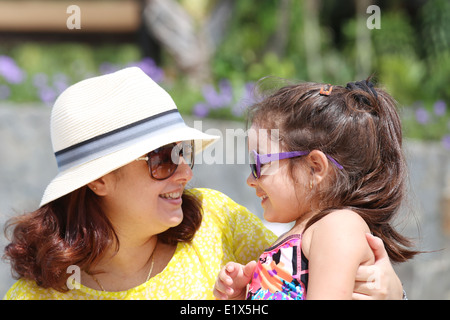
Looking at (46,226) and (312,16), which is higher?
(312,16)

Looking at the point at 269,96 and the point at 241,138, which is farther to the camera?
the point at 241,138

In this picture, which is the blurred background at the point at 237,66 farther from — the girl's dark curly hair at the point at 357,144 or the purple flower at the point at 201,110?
the girl's dark curly hair at the point at 357,144

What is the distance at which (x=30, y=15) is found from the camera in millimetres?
7246

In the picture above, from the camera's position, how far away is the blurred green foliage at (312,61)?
5.78 meters

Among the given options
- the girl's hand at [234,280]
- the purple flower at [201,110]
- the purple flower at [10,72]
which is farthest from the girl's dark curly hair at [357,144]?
the purple flower at [10,72]

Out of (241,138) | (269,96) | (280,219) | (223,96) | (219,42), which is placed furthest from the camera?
(219,42)

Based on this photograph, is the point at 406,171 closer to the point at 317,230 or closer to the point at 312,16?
the point at 317,230

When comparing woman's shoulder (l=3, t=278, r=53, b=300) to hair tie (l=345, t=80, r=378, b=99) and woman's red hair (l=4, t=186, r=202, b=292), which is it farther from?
hair tie (l=345, t=80, r=378, b=99)

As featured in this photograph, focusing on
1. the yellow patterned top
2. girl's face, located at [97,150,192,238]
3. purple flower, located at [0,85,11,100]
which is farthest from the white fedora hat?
purple flower, located at [0,85,11,100]

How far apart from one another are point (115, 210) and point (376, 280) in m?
1.00

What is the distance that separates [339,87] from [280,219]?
510 millimetres

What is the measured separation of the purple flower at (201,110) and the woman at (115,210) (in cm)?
317
